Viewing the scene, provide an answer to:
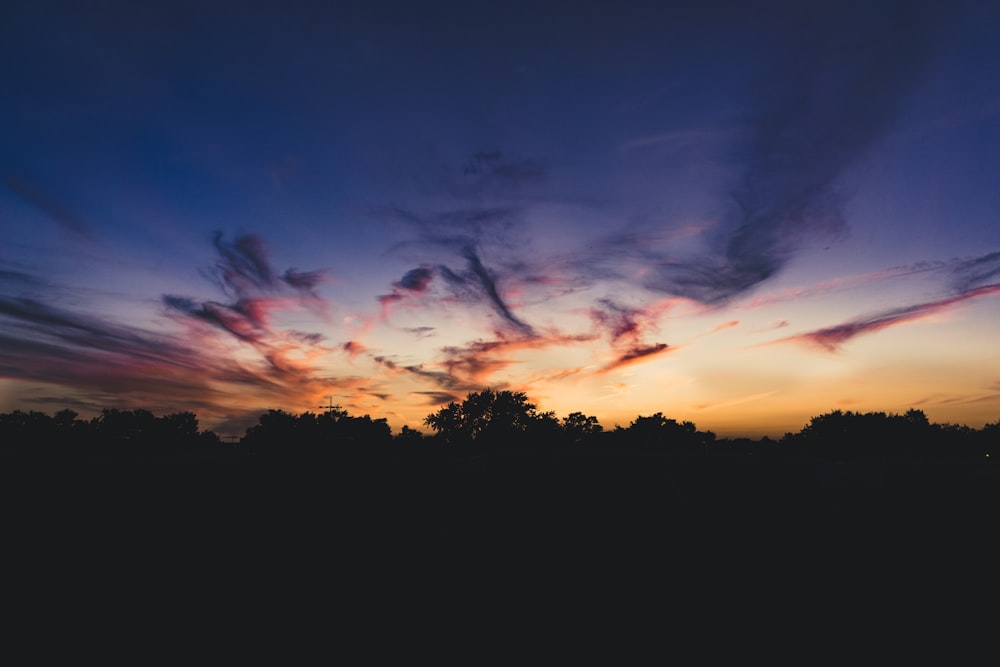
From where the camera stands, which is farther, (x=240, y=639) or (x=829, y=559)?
(x=829, y=559)

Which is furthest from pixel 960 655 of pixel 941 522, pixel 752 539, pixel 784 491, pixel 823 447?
pixel 823 447

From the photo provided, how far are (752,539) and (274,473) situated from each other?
8.86 metres

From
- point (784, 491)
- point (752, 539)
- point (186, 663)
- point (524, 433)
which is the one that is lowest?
point (186, 663)

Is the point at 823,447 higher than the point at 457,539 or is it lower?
higher

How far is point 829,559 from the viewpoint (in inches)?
276

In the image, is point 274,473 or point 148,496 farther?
point 274,473

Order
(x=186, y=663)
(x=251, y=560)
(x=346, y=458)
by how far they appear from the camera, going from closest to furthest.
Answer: (x=186, y=663) → (x=251, y=560) → (x=346, y=458)

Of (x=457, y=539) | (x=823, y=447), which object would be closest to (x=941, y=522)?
(x=457, y=539)

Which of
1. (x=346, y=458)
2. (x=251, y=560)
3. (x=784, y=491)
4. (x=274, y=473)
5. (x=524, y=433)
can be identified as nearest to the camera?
(x=251, y=560)

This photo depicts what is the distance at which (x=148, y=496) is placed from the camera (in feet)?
23.5

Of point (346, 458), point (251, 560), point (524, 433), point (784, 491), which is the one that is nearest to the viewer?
point (251, 560)

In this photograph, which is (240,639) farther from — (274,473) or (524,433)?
(524,433)

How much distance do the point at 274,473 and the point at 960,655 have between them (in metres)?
10.7

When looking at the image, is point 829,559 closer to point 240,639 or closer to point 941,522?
point 941,522
